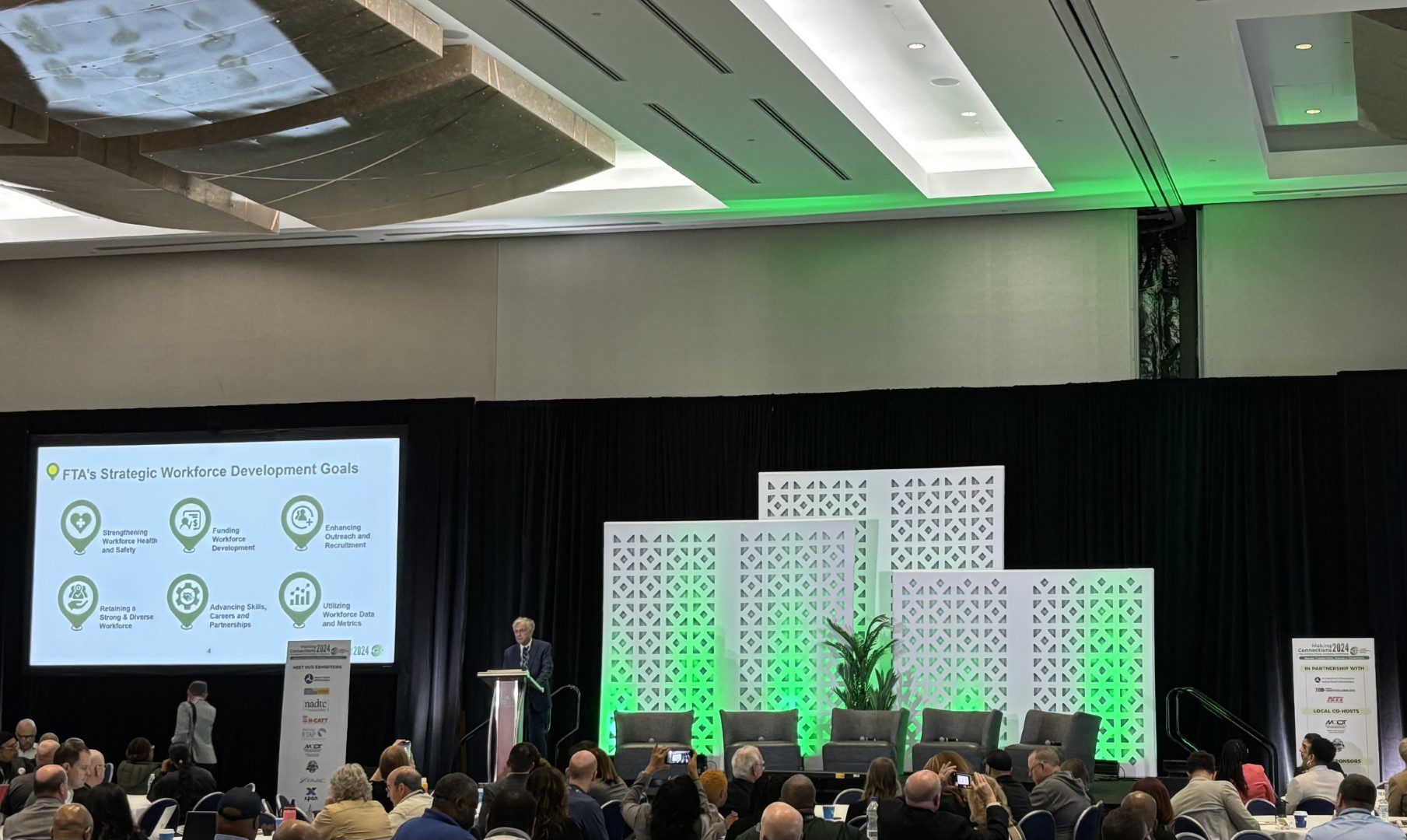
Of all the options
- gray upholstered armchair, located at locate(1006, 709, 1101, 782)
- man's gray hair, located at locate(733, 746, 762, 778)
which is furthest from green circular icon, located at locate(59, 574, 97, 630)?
man's gray hair, located at locate(733, 746, 762, 778)

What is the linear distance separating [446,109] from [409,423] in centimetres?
479

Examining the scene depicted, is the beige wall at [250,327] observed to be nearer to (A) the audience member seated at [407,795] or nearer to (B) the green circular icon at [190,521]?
(B) the green circular icon at [190,521]

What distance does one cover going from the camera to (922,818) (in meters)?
5.82

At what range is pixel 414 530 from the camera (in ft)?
46.7

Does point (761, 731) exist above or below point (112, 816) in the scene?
below

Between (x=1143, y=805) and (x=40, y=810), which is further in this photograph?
(x=40, y=810)

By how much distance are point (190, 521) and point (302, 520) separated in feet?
3.71

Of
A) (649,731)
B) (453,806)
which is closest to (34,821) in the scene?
(453,806)

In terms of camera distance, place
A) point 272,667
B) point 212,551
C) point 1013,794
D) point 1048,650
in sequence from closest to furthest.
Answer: point 1013,794 → point 1048,650 → point 272,667 → point 212,551

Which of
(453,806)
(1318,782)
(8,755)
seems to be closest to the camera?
(453,806)

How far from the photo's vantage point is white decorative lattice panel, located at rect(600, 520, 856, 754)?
1296 cm

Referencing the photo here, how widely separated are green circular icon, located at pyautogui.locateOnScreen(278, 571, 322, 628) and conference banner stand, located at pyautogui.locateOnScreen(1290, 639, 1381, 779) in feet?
27.1

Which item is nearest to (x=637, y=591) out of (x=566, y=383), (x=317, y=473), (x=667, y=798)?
(x=566, y=383)

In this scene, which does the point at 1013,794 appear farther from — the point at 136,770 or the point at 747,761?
the point at 136,770
